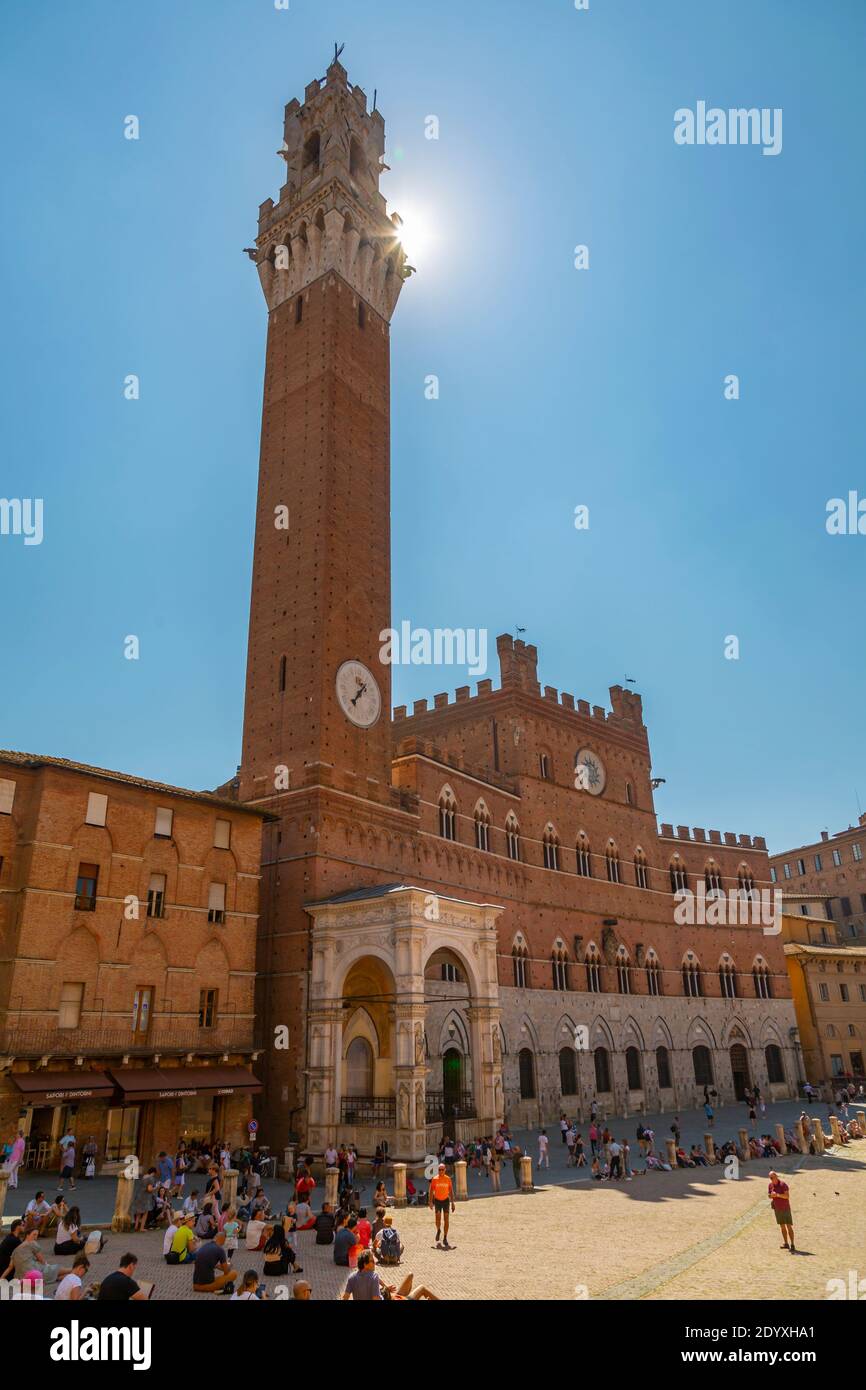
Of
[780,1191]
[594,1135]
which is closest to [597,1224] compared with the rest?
[780,1191]

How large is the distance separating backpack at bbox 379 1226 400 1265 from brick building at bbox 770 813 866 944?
55.0 meters

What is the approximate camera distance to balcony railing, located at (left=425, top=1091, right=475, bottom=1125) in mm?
27438

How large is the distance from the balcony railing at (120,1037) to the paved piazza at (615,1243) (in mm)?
3128

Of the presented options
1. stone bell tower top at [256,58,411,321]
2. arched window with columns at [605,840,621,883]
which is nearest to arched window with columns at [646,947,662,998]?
arched window with columns at [605,840,621,883]

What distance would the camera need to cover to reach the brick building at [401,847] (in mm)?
28297

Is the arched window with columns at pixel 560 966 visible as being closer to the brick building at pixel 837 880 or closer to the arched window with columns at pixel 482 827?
the arched window with columns at pixel 482 827

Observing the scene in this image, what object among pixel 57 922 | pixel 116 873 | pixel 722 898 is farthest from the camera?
pixel 722 898

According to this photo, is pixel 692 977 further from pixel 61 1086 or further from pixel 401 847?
pixel 61 1086

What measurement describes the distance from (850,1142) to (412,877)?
19557mm

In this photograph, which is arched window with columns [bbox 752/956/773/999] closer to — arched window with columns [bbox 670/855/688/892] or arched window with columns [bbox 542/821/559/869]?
arched window with columns [bbox 670/855/688/892]

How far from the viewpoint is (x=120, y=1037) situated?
24.0m

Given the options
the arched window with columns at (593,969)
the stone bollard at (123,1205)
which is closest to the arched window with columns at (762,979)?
the arched window with columns at (593,969)
